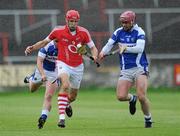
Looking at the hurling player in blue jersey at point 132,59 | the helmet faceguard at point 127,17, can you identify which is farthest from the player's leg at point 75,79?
the helmet faceguard at point 127,17

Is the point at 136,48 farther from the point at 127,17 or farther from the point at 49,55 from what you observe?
the point at 49,55

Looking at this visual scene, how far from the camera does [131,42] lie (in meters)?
16.1

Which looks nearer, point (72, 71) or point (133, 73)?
point (133, 73)

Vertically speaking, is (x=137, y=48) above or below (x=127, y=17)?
below

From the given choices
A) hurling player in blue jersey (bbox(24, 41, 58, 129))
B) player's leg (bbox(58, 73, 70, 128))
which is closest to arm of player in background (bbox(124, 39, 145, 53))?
player's leg (bbox(58, 73, 70, 128))

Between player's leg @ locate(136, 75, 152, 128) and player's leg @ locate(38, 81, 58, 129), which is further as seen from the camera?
player's leg @ locate(136, 75, 152, 128)

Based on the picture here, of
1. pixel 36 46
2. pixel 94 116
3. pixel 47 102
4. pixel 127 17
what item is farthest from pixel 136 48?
pixel 94 116

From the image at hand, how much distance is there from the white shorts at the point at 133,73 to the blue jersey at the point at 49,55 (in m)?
1.64

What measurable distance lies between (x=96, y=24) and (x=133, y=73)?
1530cm

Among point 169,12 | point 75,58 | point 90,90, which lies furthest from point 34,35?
point 75,58

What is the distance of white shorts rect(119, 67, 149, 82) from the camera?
1616 centimetres

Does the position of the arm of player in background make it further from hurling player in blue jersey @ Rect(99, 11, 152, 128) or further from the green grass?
the green grass

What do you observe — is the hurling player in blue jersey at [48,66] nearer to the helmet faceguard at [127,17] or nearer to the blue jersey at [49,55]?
the blue jersey at [49,55]

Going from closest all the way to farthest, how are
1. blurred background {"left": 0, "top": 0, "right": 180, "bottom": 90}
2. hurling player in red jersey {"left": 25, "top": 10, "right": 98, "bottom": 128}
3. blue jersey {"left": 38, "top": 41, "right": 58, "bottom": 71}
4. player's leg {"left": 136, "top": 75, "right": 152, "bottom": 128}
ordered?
player's leg {"left": 136, "top": 75, "right": 152, "bottom": 128} < hurling player in red jersey {"left": 25, "top": 10, "right": 98, "bottom": 128} < blue jersey {"left": 38, "top": 41, "right": 58, "bottom": 71} < blurred background {"left": 0, "top": 0, "right": 180, "bottom": 90}
